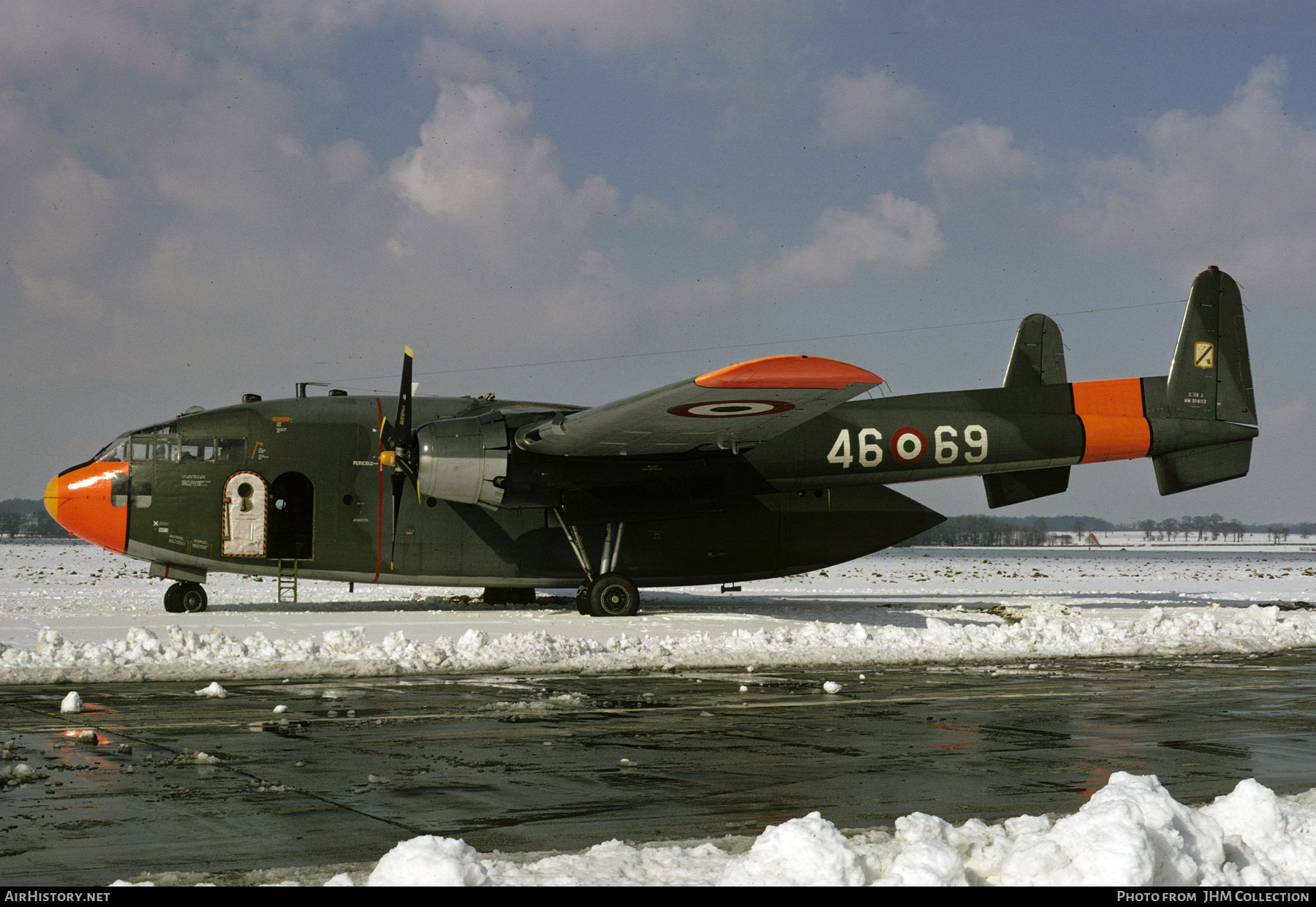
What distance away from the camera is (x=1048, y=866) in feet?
15.0

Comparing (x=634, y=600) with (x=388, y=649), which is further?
(x=634, y=600)

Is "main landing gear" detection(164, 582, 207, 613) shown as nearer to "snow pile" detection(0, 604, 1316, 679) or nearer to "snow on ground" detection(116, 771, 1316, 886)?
"snow pile" detection(0, 604, 1316, 679)

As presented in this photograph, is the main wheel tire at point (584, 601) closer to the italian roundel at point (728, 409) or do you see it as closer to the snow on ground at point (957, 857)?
the italian roundel at point (728, 409)

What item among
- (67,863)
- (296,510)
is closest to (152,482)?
(296,510)

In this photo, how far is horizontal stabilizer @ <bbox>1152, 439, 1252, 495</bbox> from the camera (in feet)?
72.9

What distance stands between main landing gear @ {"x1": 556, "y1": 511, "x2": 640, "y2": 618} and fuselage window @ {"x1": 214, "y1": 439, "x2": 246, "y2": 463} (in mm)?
5642

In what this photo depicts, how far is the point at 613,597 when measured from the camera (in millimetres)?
20281

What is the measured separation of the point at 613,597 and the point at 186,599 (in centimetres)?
748

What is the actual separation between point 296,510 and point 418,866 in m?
16.3

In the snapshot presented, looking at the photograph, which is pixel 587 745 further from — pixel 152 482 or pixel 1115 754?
pixel 152 482

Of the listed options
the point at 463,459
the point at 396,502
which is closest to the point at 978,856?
the point at 463,459

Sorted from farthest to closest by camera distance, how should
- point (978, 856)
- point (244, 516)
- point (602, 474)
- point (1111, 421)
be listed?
1. point (1111, 421)
2. point (602, 474)
3. point (244, 516)
4. point (978, 856)

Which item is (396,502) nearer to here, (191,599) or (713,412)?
(191,599)

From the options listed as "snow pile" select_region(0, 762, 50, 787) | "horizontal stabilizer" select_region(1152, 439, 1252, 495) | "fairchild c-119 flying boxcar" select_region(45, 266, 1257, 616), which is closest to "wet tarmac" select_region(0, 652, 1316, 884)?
"snow pile" select_region(0, 762, 50, 787)
